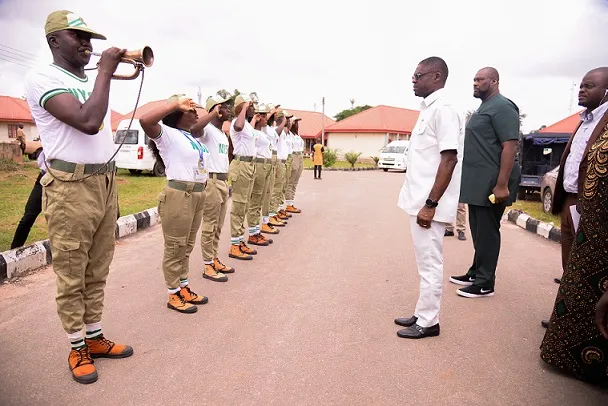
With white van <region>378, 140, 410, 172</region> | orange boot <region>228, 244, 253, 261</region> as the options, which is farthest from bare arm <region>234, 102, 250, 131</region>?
white van <region>378, 140, 410, 172</region>

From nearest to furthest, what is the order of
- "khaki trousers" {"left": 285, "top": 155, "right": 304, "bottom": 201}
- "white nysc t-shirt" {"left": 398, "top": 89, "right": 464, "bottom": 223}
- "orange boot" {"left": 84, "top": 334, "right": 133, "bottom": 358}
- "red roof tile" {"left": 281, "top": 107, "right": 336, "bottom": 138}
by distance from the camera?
"orange boot" {"left": 84, "top": 334, "right": 133, "bottom": 358} < "white nysc t-shirt" {"left": 398, "top": 89, "right": 464, "bottom": 223} < "khaki trousers" {"left": 285, "top": 155, "right": 304, "bottom": 201} < "red roof tile" {"left": 281, "top": 107, "right": 336, "bottom": 138}

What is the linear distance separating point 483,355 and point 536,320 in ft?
3.23

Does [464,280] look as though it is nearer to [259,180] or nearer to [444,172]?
[444,172]

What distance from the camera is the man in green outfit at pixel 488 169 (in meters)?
3.93

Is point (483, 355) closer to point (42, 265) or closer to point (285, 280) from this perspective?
point (285, 280)

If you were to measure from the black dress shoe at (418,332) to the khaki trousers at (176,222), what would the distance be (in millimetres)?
1928

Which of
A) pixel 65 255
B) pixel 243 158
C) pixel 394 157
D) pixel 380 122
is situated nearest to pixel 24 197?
pixel 243 158

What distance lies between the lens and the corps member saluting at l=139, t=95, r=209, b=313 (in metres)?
3.53

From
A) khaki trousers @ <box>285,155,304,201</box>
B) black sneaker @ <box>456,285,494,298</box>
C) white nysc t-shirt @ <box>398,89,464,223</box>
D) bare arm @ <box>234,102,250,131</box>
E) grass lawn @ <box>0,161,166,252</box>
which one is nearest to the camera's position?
white nysc t-shirt @ <box>398,89,464,223</box>

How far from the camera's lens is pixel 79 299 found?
2701 millimetres

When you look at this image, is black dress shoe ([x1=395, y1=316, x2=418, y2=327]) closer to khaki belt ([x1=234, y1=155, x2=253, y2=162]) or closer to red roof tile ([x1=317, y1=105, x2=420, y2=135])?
khaki belt ([x1=234, y1=155, x2=253, y2=162])

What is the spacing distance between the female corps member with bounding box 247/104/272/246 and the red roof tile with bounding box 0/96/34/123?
102 ft

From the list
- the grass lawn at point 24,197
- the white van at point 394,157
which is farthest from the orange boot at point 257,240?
the white van at point 394,157

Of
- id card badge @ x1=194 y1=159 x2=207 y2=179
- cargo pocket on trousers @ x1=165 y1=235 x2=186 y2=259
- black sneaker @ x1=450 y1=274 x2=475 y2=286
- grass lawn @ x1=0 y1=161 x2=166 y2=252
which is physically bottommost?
black sneaker @ x1=450 y1=274 x2=475 y2=286
